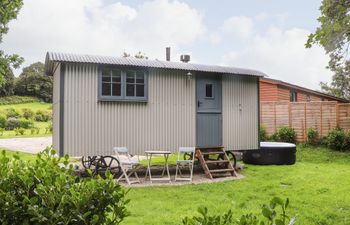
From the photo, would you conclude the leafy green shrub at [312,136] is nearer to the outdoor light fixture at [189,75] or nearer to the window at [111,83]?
the outdoor light fixture at [189,75]

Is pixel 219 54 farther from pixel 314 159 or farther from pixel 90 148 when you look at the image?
pixel 90 148

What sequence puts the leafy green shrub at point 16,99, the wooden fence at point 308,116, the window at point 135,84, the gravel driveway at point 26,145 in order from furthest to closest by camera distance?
1. the leafy green shrub at point 16,99
2. the gravel driveway at point 26,145
3. the wooden fence at point 308,116
4. the window at point 135,84

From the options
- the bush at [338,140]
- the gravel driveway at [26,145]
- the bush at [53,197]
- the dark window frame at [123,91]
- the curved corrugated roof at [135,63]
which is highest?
the curved corrugated roof at [135,63]

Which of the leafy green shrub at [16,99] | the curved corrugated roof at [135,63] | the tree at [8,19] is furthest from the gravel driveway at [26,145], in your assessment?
the leafy green shrub at [16,99]

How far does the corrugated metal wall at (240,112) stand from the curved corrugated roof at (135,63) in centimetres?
25

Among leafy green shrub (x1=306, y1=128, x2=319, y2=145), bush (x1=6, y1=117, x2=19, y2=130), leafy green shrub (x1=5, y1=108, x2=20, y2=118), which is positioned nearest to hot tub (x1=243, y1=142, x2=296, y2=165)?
leafy green shrub (x1=306, y1=128, x2=319, y2=145)

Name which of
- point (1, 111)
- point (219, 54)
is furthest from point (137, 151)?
point (1, 111)

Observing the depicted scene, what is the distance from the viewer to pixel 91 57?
9078 mm

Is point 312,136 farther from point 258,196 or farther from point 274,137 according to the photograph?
point 258,196

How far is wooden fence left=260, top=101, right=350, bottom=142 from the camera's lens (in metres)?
15.5

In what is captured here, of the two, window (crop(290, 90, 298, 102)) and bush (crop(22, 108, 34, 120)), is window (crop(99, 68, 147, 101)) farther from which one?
bush (crop(22, 108, 34, 120))

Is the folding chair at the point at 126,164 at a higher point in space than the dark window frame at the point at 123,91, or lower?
lower

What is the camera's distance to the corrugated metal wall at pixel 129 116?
868 cm

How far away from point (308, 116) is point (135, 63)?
9.80 meters
